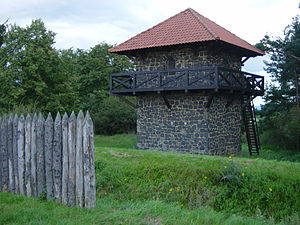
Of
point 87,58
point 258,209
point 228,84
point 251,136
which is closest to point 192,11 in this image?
point 228,84

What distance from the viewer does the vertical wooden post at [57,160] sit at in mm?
6395

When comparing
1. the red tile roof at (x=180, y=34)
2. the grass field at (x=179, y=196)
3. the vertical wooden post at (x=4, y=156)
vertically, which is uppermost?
the red tile roof at (x=180, y=34)

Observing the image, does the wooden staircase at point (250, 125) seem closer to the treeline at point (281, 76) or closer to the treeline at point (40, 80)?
the treeline at point (281, 76)

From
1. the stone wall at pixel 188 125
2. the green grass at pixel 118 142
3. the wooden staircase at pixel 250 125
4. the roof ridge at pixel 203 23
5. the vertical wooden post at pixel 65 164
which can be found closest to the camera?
the vertical wooden post at pixel 65 164

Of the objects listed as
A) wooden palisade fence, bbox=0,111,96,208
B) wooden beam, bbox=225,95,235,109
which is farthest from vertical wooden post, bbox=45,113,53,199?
wooden beam, bbox=225,95,235,109

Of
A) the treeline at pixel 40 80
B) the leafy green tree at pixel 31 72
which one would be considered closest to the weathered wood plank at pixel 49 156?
the treeline at pixel 40 80

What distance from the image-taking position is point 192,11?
19.9 meters

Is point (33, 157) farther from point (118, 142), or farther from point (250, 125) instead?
point (118, 142)

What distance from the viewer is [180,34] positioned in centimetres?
1756

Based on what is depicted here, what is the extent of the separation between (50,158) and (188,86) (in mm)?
10463

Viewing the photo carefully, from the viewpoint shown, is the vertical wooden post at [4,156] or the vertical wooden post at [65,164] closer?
the vertical wooden post at [65,164]

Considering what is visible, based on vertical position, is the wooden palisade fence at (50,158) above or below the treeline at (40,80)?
below

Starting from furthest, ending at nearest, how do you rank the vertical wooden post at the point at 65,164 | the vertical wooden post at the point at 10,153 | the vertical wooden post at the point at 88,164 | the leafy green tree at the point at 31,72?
the leafy green tree at the point at 31,72
the vertical wooden post at the point at 10,153
the vertical wooden post at the point at 65,164
the vertical wooden post at the point at 88,164

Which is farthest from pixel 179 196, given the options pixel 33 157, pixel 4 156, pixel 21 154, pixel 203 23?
pixel 203 23
